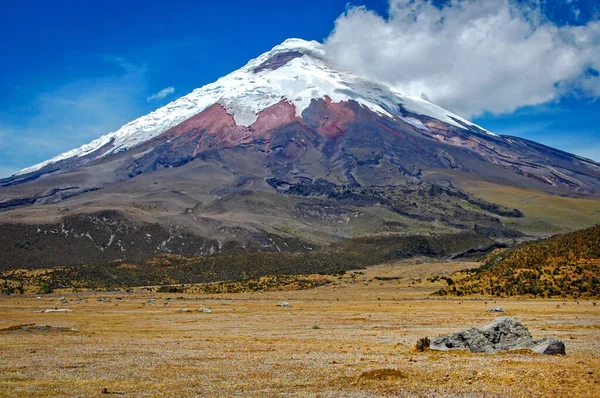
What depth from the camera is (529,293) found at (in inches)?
2482

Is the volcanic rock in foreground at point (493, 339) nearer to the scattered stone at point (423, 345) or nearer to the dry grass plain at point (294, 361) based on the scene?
the scattered stone at point (423, 345)

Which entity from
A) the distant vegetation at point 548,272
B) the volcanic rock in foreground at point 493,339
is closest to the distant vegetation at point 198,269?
the distant vegetation at point 548,272

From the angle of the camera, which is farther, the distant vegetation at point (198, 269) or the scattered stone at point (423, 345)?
the distant vegetation at point (198, 269)

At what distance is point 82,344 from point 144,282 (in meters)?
107

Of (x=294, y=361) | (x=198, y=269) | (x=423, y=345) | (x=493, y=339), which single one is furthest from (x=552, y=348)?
(x=198, y=269)

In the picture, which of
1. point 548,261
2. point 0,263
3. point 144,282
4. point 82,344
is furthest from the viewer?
point 0,263

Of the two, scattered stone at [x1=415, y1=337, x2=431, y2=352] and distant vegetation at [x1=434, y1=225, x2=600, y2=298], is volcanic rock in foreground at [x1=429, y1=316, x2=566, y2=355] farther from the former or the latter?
distant vegetation at [x1=434, y1=225, x2=600, y2=298]

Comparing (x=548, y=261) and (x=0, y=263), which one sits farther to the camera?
(x=0, y=263)

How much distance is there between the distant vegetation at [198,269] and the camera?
5020 inches

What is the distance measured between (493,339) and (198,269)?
12985 centimetres

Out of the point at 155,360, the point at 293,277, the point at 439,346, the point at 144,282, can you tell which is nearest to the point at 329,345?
the point at 439,346

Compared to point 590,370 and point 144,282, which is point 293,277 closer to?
point 144,282

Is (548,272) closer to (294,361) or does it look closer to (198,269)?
(294,361)

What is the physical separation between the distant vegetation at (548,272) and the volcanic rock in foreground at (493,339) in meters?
38.7
